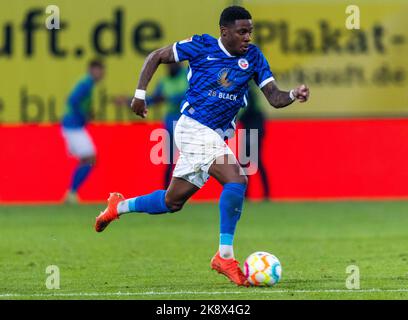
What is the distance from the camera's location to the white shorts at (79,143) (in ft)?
62.1

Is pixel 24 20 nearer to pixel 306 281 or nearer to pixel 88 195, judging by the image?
pixel 88 195

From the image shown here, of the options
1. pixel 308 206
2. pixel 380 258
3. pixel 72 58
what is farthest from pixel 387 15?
pixel 380 258

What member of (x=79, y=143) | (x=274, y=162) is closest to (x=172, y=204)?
(x=79, y=143)

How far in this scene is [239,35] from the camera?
9.24 m

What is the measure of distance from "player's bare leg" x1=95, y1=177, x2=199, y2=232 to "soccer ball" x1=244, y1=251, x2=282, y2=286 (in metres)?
0.93

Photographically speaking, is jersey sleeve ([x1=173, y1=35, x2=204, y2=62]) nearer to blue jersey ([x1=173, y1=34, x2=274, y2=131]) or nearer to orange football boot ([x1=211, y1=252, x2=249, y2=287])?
blue jersey ([x1=173, y1=34, x2=274, y2=131])

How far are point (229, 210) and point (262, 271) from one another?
1.99ft

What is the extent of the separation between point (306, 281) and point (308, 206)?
369 inches

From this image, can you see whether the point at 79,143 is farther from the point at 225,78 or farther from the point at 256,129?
the point at 225,78

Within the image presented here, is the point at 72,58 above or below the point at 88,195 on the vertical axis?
above

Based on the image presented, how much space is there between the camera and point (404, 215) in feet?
54.5

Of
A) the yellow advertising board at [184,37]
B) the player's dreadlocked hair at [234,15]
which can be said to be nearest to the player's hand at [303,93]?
the player's dreadlocked hair at [234,15]

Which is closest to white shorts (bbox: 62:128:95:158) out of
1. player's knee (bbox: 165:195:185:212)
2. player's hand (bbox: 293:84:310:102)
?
player's knee (bbox: 165:195:185:212)

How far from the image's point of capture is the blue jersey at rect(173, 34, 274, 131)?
9.39 meters
